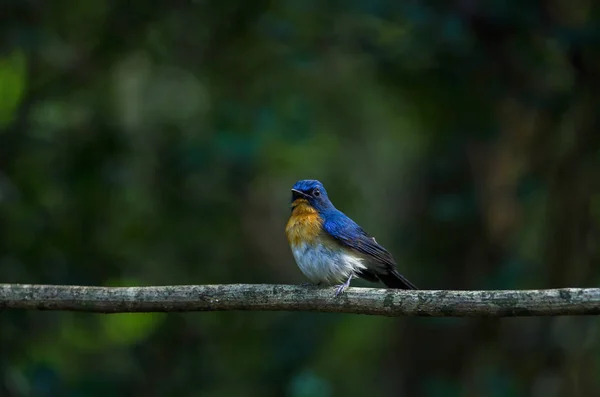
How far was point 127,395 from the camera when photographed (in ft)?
23.4

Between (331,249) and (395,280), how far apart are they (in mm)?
512

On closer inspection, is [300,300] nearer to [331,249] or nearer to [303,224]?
[331,249]

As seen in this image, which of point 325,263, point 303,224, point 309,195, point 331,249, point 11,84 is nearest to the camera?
point 325,263

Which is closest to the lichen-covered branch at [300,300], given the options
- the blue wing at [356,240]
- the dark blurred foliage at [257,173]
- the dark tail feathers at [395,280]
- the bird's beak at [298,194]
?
the blue wing at [356,240]

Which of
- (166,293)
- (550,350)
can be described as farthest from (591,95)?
(166,293)

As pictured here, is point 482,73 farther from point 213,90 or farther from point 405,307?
point 405,307

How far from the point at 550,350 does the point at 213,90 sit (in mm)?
3849

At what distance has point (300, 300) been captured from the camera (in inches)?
168

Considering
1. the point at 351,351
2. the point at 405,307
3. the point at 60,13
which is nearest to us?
the point at 405,307

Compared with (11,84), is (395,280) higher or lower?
lower

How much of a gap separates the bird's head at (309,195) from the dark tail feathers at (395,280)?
0.63 metres

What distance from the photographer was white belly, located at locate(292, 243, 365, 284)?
5211 mm

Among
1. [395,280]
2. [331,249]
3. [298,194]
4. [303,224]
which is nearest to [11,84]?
[298,194]

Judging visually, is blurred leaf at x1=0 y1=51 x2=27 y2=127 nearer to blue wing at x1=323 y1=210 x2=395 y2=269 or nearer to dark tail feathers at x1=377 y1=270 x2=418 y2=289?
blue wing at x1=323 y1=210 x2=395 y2=269
